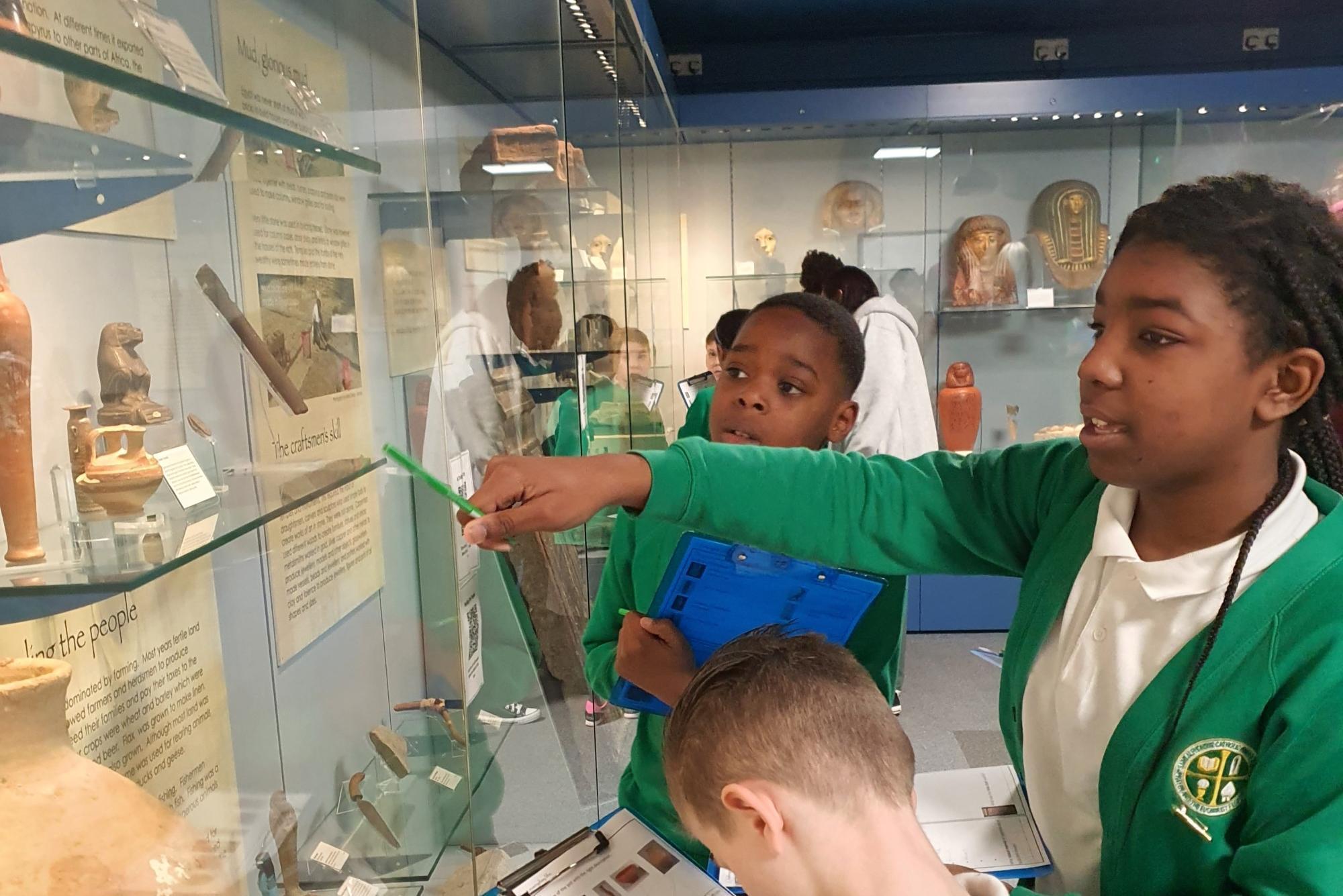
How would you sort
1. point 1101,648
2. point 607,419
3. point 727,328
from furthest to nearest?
1. point 727,328
2. point 607,419
3. point 1101,648

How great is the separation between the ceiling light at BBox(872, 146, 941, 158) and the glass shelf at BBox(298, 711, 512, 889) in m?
3.54

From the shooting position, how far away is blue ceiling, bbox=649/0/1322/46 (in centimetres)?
427

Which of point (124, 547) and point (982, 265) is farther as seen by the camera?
point (982, 265)

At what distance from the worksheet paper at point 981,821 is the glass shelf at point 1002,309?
3.44 metres

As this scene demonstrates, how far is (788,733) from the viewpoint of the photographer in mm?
783

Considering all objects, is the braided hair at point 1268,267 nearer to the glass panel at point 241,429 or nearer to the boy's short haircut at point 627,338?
the glass panel at point 241,429

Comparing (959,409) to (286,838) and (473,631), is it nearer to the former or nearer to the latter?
(473,631)

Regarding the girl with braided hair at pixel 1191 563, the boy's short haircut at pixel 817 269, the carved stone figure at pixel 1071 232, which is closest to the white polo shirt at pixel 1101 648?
the girl with braided hair at pixel 1191 563

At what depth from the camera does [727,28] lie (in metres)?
4.55

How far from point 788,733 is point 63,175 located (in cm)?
71

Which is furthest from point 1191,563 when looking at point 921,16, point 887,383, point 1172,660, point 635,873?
point 921,16

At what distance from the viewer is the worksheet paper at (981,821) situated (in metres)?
0.87

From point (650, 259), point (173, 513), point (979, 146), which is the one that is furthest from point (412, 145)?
point (979, 146)

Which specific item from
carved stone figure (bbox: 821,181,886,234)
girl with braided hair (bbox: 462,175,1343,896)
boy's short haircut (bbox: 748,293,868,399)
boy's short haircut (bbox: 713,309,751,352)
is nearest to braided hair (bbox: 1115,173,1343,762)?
girl with braided hair (bbox: 462,175,1343,896)
